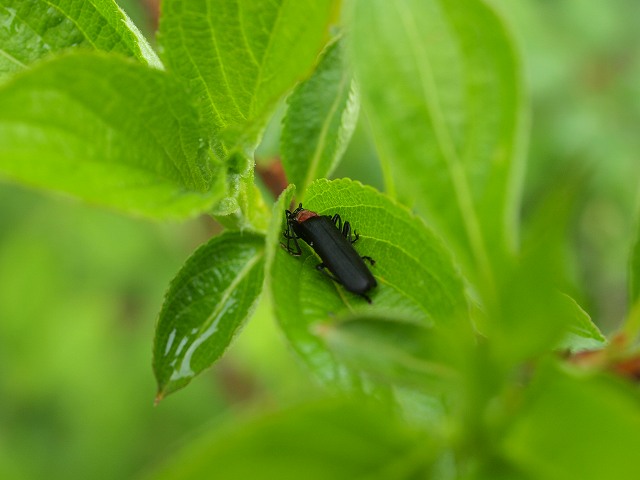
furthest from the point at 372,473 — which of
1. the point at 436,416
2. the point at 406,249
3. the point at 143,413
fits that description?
the point at 143,413

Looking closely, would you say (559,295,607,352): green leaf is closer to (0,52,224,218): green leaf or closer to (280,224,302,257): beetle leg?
(280,224,302,257): beetle leg

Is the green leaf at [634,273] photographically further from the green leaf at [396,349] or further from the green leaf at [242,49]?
the green leaf at [242,49]

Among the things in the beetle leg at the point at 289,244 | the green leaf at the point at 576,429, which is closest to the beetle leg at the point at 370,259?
the beetle leg at the point at 289,244

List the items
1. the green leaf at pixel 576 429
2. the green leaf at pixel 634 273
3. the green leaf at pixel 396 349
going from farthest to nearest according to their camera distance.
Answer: the green leaf at pixel 634 273, the green leaf at pixel 396 349, the green leaf at pixel 576 429

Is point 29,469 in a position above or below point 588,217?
above

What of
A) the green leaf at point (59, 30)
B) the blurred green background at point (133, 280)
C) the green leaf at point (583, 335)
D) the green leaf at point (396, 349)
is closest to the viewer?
the green leaf at point (396, 349)

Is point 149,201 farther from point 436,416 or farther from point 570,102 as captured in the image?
point 570,102

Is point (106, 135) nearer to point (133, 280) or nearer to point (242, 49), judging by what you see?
point (242, 49)
